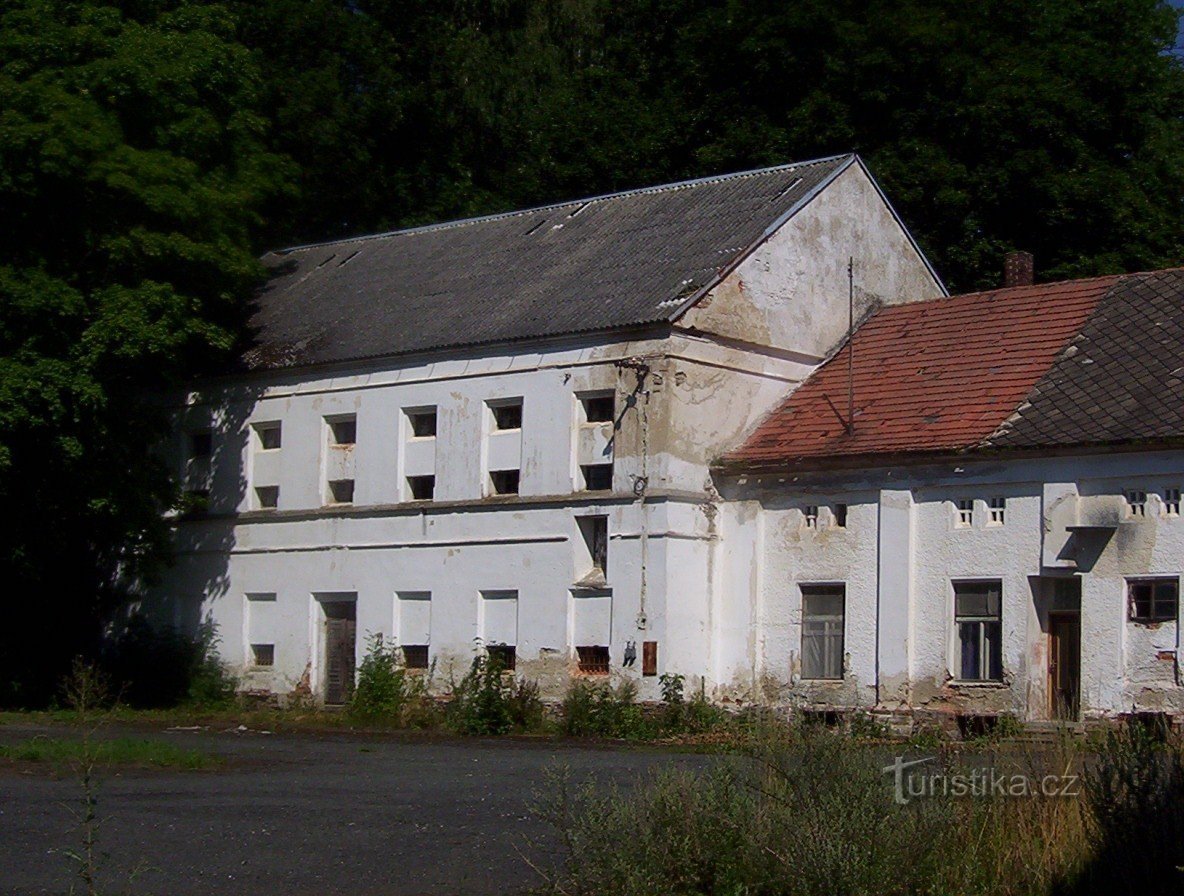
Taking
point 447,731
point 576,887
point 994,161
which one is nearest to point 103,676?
point 447,731

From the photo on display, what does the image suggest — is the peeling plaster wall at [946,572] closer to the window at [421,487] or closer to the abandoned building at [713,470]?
the abandoned building at [713,470]

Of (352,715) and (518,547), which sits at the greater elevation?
(518,547)

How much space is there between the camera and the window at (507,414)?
29531mm

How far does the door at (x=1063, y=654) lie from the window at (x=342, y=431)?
1343cm

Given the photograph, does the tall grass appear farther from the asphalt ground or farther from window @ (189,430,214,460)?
window @ (189,430,214,460)

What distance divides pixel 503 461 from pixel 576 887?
1888 centimetres

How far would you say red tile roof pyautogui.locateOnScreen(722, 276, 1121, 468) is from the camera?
1031 inches

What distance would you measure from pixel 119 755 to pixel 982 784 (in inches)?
455

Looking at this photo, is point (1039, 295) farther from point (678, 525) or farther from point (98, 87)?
point (98, 87)

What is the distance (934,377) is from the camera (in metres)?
27.6

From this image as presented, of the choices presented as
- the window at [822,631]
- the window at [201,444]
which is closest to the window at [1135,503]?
the window at [822,631]

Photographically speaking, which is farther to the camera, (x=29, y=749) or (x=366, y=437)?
(x=366, y=437)

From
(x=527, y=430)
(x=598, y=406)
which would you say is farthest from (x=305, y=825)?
(x=527, y=430)

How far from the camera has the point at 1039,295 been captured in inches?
1118
